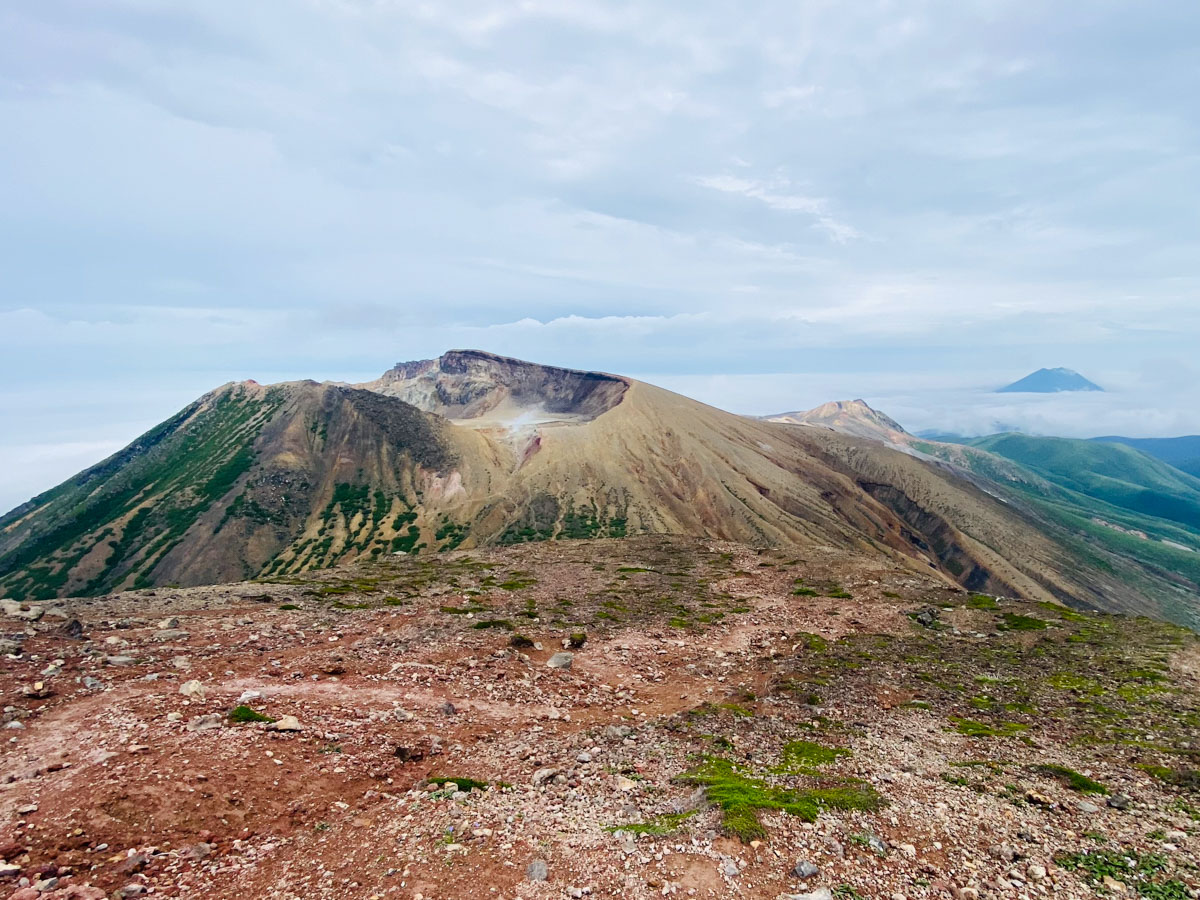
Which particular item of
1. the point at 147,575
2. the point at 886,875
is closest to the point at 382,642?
the point at 886,875

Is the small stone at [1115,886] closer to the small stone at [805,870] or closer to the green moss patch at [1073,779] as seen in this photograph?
the green moss patch at [1073,779]

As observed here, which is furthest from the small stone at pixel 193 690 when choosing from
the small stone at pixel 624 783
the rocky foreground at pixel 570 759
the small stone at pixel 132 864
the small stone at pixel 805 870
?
the small stone at pixel 805 870

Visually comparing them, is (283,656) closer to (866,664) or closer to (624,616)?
(624,616)

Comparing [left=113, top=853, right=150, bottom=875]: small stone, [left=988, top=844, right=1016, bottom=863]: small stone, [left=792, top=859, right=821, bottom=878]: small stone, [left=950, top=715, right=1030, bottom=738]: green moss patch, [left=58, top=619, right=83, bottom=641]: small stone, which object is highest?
[left=58, top=619, right=83, bottom=641]: small stone

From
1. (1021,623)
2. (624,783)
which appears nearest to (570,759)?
(624,783)

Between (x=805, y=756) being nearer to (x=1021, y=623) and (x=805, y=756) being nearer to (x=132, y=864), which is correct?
(x=132, y=864)

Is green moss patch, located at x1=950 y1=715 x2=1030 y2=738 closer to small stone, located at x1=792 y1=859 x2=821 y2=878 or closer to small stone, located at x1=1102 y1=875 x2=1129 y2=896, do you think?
small stone, located at x1=1102 y1=875 x2=1129 y2=896

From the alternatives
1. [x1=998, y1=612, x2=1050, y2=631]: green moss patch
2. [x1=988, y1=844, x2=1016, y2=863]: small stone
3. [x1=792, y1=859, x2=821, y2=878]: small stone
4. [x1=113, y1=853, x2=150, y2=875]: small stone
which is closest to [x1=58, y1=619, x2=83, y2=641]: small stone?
[x1=113, y1=853, x2=150, y2=875]: small stone
